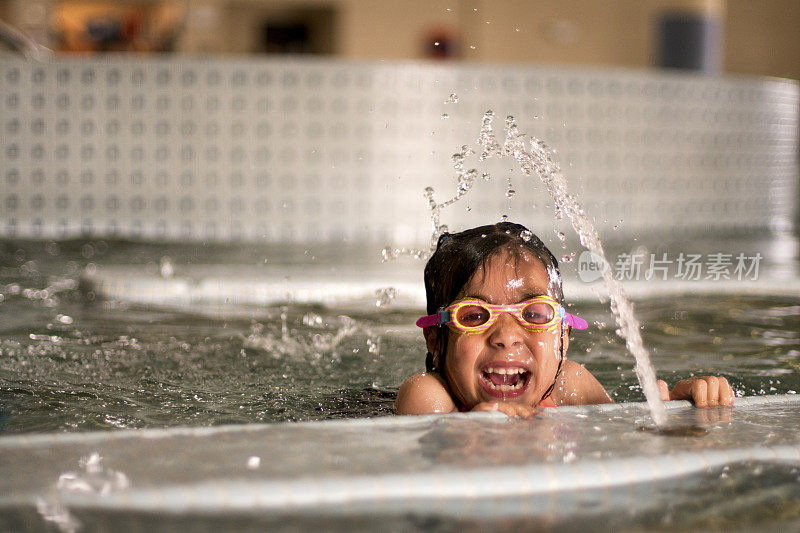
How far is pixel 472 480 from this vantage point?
131cm

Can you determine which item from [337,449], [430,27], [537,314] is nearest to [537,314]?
[537,314]

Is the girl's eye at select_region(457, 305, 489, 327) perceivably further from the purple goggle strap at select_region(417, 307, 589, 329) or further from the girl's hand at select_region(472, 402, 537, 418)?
the girl's hand at select_region(472, 402, 537, 418)

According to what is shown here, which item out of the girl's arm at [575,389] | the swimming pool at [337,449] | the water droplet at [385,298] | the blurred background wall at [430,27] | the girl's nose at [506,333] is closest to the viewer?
the swimming pool at [337,449]

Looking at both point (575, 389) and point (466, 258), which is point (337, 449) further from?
point (575, 389)

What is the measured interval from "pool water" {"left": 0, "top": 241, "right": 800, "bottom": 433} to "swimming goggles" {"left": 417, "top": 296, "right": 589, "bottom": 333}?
419 mm

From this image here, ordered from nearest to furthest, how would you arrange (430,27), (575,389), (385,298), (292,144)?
(575,389), (385,298), (292,144), (430,27)

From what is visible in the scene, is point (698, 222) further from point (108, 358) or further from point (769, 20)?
point (769, 20)

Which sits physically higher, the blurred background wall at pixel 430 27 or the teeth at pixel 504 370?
the blurred background wall at pixel 430 27

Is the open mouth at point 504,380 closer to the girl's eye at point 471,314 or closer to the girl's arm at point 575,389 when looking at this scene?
the girl's eye at point 471,314

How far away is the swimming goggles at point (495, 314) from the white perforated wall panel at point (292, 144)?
15.2 ft

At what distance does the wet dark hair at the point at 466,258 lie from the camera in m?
1.96

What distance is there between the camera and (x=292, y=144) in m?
6.61

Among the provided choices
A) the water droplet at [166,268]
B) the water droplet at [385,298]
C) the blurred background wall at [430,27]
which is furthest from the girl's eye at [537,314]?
the blurred background wall at [430,27]

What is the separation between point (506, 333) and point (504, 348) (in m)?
0.03
